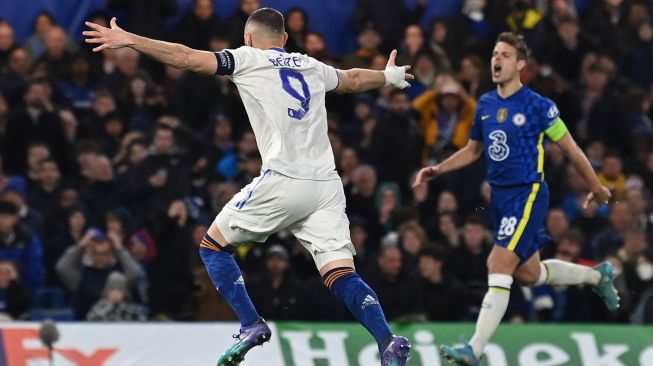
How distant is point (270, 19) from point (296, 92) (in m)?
0.48

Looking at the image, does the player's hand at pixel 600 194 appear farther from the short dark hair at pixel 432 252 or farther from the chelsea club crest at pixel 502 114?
the short dark hair at pixel 432 252

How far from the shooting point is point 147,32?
18781 millimetres

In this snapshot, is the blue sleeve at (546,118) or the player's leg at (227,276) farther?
the blue sleeve at (546,118)

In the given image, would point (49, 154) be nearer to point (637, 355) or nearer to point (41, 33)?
point (41, 33)

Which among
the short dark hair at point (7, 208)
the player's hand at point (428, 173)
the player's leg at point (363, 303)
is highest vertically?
the player's hand at point (428, 173)

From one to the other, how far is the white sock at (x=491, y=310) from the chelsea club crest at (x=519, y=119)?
1077 mm

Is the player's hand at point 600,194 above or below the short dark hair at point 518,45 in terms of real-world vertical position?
below

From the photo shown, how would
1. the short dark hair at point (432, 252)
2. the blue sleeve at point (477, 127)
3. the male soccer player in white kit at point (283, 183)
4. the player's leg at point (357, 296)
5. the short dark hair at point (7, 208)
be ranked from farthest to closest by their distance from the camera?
the short dark hair at point (432, 252), the short dark hair at point (7, 208), the blue sleeve at point (477, 127), the male soccer player in white kit at point (283, 183), the player's leg at point (357, 296)

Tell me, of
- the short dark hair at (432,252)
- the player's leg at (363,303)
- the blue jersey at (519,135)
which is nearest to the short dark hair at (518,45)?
the blue jersey at (519,135)

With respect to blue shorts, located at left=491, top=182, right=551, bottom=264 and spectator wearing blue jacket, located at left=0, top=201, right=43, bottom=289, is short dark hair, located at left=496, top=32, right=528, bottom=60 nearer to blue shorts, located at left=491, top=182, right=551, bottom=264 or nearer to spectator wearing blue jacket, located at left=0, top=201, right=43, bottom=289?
blue shorts, located at left=491, top=182, right=551, bottom=264

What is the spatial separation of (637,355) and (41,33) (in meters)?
8.06

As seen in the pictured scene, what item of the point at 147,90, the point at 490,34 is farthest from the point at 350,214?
the point at 490,34

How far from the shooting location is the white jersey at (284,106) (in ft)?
34.4

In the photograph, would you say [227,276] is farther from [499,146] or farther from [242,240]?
[499,146]
